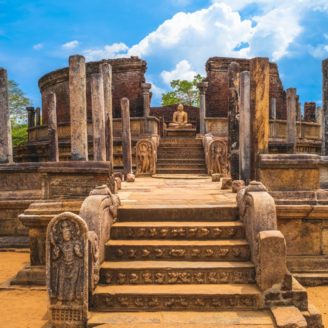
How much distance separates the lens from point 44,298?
15.6 ft

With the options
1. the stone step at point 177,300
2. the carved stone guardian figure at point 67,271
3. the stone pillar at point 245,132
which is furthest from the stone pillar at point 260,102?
the carved stone guardian figure at point 67,271

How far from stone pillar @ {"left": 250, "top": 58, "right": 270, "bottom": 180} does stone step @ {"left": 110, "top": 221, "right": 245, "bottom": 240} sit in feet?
6.14

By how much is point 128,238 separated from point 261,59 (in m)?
3.79

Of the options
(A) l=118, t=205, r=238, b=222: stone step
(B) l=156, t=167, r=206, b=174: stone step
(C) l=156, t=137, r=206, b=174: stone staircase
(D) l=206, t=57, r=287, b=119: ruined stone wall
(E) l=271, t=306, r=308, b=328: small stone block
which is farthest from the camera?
(D) l=206, t=57, r=287, b=119: ruined stone wall

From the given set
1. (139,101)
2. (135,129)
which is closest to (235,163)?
(135,129)

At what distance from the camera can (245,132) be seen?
7289 mm

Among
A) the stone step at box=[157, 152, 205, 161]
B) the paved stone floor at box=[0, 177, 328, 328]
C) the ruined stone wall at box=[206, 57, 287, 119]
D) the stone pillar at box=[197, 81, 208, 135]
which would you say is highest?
the ruined stone wall at box=[206, 57, 287, 119]

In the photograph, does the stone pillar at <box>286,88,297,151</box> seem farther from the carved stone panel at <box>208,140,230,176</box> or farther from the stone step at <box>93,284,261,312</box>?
the stone step at <box>93,284,261,312</box>

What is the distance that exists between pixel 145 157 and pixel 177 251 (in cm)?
852

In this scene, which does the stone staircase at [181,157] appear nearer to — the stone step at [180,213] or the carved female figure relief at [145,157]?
the carved female figure relief at [145,157]

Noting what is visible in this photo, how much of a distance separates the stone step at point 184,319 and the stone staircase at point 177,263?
0.09 m

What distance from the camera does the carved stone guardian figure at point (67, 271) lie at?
3.63 m

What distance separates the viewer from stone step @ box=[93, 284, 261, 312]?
3.86m

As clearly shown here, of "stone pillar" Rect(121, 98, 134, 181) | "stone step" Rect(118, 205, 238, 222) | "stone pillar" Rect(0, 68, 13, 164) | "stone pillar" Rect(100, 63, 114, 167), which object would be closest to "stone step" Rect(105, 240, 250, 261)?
"stone step" Rect(118, 205, 238, 222)
